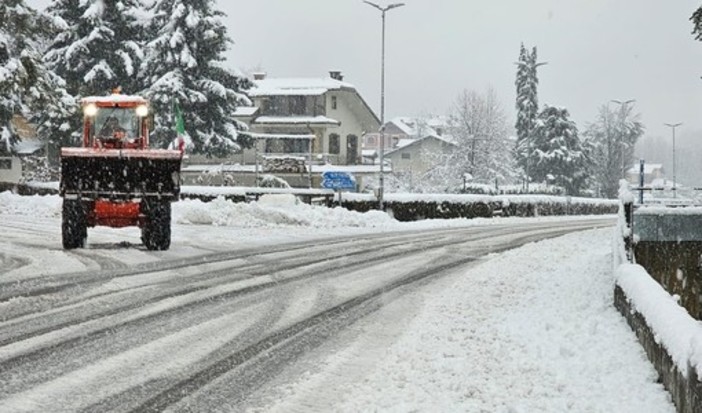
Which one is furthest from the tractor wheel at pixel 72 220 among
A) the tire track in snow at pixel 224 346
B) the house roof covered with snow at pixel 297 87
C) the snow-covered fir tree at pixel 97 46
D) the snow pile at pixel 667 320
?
the house roof covered with snow at pixel 297 87

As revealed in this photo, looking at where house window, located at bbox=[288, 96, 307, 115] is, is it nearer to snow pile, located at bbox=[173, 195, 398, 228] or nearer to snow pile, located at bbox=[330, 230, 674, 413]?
snow pile, located at bbox=[173, 195, 398, 228]

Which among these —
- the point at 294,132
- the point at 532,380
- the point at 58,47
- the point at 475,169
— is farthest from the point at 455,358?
the point at 475,169

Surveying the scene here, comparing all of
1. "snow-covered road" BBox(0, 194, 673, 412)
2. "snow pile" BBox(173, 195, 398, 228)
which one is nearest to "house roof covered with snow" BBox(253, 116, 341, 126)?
"snow pile" BBox(173, 195, 398, 228)

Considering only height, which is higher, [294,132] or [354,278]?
[294,132]

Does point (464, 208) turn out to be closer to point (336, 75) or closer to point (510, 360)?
point (510, 360)

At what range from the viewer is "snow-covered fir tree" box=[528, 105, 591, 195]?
69188 mm

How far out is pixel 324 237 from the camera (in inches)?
815

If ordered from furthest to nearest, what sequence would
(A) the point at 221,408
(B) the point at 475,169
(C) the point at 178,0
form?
(B) the point at 475,169, (C) the point at 178,0, (A) the point at 221,408

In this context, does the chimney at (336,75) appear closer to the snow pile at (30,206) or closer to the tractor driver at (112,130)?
the snow pile at (30,206)

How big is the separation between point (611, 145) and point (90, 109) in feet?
233

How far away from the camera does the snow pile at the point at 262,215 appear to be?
2380 centimetres

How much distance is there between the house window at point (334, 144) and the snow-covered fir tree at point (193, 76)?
15937mm

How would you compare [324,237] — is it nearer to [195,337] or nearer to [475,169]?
[195,337]

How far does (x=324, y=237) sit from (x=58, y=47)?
1108 inches
